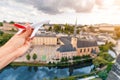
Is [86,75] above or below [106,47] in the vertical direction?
below

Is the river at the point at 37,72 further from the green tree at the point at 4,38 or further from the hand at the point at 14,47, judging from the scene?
the hand at the point at 14,47

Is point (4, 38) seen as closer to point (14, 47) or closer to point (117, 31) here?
point (117, 31)

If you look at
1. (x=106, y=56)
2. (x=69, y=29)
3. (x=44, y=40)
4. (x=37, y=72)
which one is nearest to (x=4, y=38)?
(x=44, y=40)

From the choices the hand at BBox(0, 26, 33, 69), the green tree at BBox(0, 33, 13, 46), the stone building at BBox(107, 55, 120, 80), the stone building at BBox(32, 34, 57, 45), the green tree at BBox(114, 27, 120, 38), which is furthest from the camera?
the stone building at BBox(32, 34, 57, 45)

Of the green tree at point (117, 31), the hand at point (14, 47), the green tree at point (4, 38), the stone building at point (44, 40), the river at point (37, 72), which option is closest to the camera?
the hand at point (14, 47)

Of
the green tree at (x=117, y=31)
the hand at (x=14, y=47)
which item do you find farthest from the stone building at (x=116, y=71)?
the green tree at (x=117, y=31)

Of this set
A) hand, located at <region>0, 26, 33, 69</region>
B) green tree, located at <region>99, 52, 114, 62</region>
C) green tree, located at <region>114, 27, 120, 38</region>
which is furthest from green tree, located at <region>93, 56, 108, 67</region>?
hand, located at <region>0, 26, 33, 69</region>

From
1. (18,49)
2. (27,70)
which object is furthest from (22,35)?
(27,70)

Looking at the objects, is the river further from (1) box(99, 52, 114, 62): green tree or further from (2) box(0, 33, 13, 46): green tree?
(2) box(0, 33, 13, 46): green tree

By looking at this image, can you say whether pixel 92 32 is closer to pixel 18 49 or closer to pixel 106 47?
pixel 106 47

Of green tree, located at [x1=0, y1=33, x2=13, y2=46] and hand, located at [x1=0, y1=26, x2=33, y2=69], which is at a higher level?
hand, located at [x1=0, y1=26, x2=33, y2=69]

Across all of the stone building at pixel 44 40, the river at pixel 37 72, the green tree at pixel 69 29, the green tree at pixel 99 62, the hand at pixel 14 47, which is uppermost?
the hand at pixel 14 47
